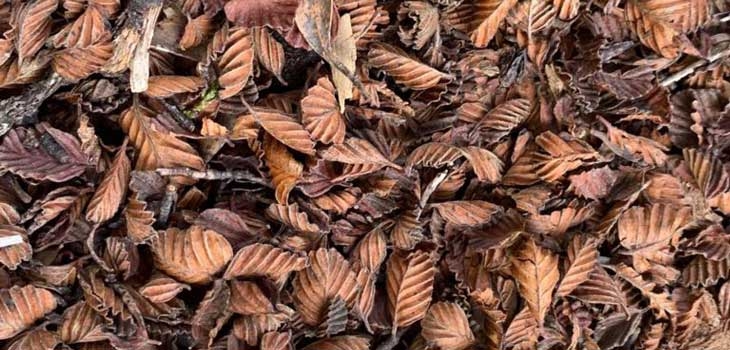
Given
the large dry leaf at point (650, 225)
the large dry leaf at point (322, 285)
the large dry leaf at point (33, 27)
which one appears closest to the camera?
the large dry leaf at point (33, 27)

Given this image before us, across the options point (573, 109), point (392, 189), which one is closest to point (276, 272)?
point (392, 189)

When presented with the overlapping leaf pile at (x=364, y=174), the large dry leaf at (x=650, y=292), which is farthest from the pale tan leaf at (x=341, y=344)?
the large dry leaf at (x=650, y=292)

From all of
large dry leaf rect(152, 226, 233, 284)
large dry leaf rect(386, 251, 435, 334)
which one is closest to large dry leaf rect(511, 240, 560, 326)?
large dry leaf rect(386, 251, 435, 334)

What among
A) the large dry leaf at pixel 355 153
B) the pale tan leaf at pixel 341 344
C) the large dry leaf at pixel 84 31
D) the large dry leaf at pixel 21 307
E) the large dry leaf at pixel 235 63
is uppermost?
the large dry leaf at pixel 84 31

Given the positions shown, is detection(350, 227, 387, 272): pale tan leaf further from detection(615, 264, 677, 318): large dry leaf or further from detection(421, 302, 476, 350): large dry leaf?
detection(615, 264, 677, 318): large dry leaf

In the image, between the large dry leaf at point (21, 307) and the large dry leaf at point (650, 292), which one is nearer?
the large dry leaf at point (21, 307)

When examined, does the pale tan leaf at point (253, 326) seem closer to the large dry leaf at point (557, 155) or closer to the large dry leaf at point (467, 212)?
the large dry leaf at point (467, 212)
